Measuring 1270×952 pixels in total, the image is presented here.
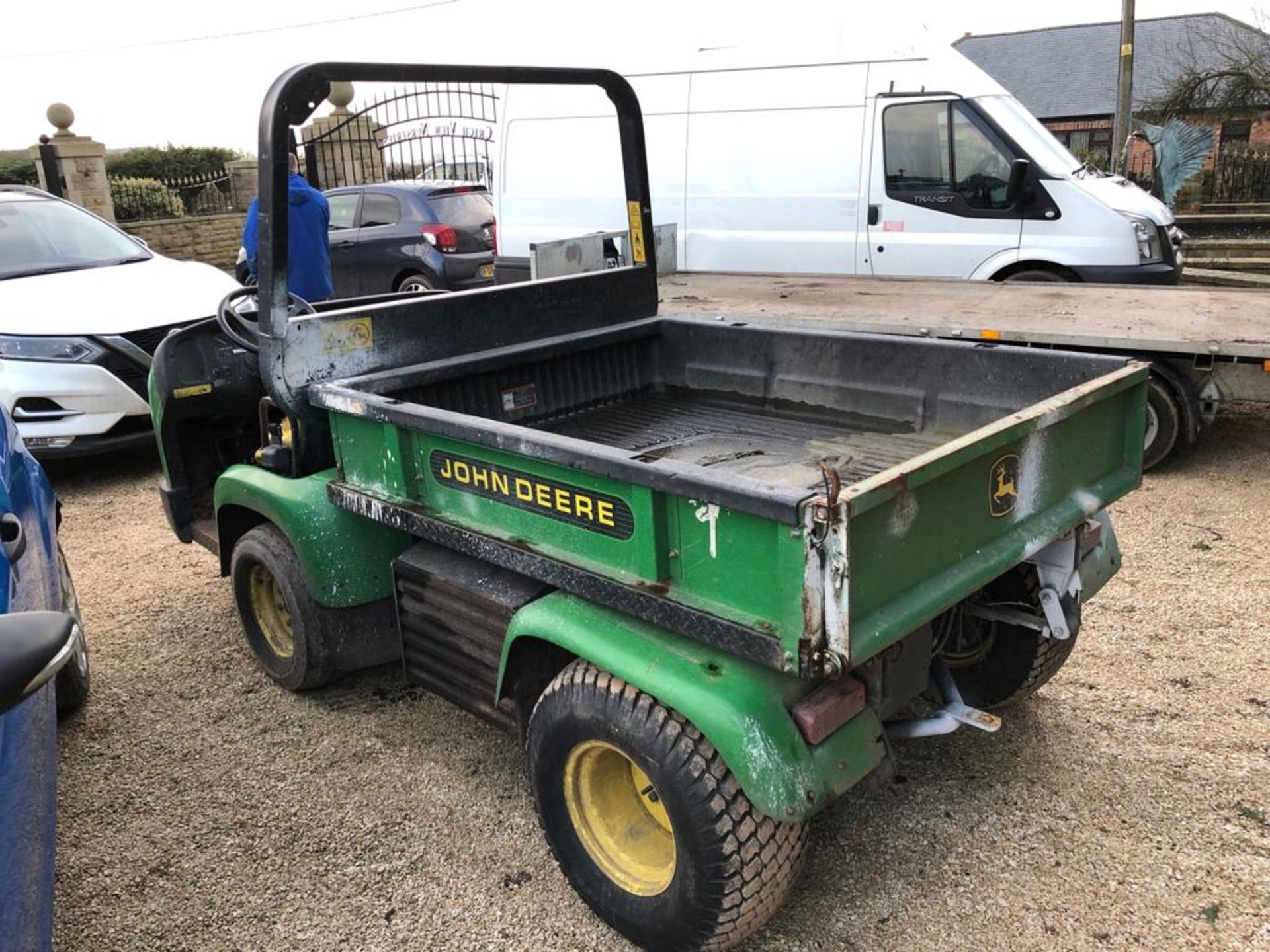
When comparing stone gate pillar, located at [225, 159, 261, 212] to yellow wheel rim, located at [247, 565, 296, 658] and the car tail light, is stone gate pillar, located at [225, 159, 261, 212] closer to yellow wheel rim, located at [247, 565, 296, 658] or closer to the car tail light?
the car tail light

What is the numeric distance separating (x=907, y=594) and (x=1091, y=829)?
1.20 meters

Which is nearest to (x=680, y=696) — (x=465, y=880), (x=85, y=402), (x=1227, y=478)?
(x=465, y=880)

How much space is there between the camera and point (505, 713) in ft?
9.66

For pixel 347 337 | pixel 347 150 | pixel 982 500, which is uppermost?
pixel 347 150

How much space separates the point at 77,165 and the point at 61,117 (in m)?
0.83

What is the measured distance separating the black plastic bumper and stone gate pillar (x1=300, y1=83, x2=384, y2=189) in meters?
13.0

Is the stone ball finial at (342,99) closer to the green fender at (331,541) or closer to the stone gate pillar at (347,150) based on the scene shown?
the stone gate pillar at (347,150)

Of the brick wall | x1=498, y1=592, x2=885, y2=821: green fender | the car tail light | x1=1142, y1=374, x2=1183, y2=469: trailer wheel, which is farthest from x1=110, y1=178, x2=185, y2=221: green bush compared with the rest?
x1=498, y1=592, x2=885, y2=821: green fender

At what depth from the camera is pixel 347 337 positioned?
3.40 meters

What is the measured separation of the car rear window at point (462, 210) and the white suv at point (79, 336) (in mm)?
4432

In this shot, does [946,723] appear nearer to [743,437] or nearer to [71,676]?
[743,437]

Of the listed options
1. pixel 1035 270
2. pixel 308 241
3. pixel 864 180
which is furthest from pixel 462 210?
pixel 1035 270

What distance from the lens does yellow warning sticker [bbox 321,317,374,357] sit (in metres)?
3.34

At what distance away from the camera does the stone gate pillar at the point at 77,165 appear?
1488 centimetres
